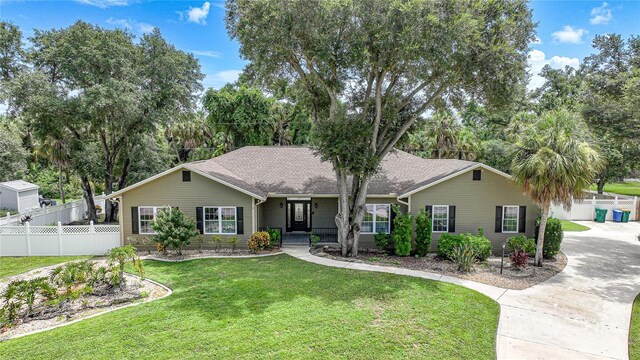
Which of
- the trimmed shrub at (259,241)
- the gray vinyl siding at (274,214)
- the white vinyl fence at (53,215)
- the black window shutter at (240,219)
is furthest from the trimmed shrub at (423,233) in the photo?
the white vinyl fence at (53,215)

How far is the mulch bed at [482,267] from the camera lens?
469 inches

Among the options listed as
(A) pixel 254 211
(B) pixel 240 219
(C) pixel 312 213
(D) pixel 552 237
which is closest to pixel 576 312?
(D) pixel 552 237

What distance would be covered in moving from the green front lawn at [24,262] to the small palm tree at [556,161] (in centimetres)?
1890

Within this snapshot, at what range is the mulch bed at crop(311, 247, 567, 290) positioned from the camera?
1191cm

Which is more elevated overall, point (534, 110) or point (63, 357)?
point (534, 110)

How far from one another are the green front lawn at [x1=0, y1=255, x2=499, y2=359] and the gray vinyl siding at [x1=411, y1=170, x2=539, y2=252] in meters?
5.30

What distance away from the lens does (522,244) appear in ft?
47.0

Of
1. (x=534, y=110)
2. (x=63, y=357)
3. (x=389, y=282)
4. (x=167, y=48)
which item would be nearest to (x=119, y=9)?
(x=167, y=48)

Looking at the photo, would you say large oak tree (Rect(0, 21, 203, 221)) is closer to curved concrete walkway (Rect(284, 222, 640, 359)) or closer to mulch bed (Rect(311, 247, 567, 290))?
curved concrete walkway (Rect(284, 222, 640, 359))

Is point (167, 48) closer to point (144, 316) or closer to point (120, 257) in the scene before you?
point (120, 257)

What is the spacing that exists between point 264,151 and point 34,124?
44.5ft

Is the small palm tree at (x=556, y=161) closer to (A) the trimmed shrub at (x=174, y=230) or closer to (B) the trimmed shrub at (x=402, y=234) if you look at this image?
(B) the trimmed shrub at (x=402, y=234)

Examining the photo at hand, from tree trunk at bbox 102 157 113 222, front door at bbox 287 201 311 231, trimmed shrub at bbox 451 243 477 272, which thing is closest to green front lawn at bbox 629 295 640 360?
trimmed shrub at bbox 451 243 477 272

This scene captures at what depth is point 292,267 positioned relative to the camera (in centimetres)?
1281
